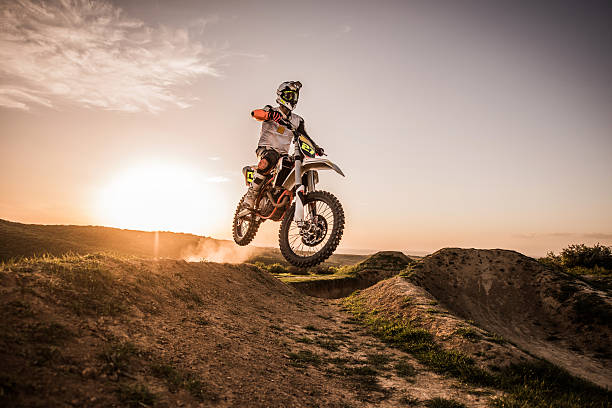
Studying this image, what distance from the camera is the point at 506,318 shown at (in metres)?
19.4

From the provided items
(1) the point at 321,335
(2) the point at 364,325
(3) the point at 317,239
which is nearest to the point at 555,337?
(2) the point at 364,325

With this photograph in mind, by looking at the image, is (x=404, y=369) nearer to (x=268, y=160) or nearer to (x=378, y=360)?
(x=378, y=360)

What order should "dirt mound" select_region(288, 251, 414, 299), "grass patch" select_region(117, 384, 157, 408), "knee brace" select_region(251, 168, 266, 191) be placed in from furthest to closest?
"dirt mound" select_region(288, 251, 414, 299) → "knee brace" select_region(251, 168, 266, 191) → "grass patch" select_region(117, 384, 157, 408)

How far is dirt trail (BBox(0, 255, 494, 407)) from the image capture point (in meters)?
5.54

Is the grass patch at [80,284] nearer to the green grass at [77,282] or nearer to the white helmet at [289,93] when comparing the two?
the green grass at [77,282]

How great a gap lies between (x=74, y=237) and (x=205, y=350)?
81.9 ft

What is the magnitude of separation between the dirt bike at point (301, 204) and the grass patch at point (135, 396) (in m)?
3.67

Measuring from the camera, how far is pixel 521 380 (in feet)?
36.0

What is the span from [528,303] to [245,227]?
1985 cm

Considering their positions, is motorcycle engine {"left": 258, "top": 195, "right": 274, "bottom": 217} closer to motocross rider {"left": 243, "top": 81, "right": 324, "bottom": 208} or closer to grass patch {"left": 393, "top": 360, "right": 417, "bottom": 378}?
motocross rider {"left": 243, "top": 81, "right": 324, "bottom": 208}

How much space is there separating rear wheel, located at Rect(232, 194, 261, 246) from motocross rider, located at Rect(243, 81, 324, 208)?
0.54 metres

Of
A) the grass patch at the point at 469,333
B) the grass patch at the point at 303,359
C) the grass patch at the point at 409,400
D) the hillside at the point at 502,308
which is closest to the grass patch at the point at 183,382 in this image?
the grass patch at the point at 303,359

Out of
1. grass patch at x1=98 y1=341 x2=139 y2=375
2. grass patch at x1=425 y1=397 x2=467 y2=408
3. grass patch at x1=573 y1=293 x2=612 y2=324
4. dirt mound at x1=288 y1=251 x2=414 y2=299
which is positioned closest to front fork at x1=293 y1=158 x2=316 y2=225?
grass patch at x1=98 y1=341 x2=139 y2=375

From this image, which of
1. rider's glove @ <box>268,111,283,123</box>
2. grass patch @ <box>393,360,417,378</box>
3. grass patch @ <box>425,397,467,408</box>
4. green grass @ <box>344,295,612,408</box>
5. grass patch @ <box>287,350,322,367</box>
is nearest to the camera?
rider's glove @ <box>268,111,283,123</box>
